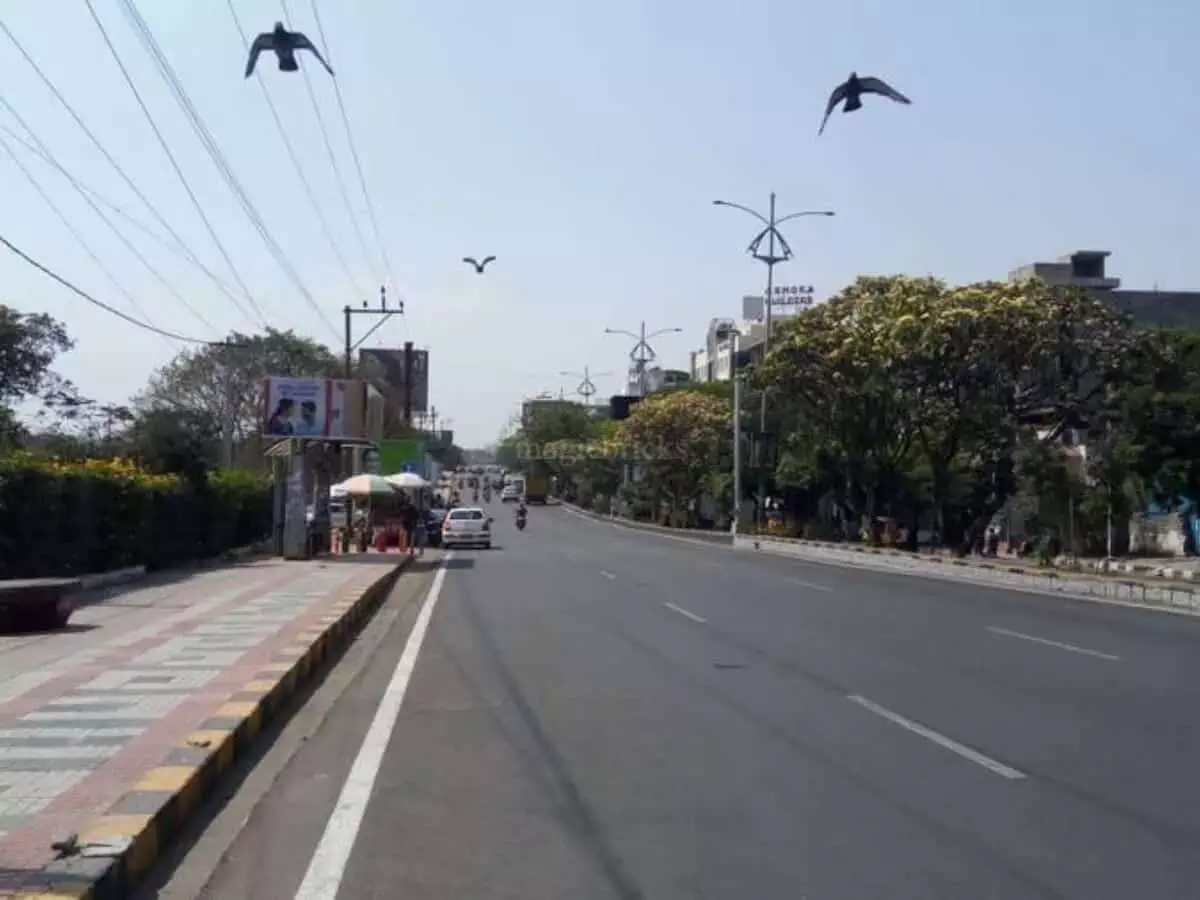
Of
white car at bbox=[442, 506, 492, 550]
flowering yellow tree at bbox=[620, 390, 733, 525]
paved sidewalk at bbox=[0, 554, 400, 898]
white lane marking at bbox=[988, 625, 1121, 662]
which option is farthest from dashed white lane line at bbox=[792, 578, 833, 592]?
flowering yellow tree at bbox=[620, 390, 733, 525]

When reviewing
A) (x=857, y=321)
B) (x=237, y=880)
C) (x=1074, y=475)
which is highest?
(x=857, y=321)

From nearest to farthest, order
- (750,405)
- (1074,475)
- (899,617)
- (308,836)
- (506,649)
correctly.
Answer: (308,836), (506,649), (899,617), (1074,475), (750,405)

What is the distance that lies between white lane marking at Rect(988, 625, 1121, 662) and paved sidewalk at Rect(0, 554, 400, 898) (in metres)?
8.56

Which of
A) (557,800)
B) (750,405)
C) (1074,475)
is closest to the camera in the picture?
(557,800)

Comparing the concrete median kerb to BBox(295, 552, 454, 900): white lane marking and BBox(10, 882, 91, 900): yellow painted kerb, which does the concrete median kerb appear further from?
BBox(10, 882, 91, 900): yellow painted kerb

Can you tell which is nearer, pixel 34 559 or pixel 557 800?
pixel 557 800

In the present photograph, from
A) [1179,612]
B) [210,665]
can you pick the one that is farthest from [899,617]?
[210,665]

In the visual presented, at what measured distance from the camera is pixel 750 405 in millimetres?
67000

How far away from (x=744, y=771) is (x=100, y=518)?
19865 mm

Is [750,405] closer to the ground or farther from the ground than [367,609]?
farther from the ground

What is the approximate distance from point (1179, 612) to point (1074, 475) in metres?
20.0

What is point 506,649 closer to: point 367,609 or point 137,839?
point 367,609

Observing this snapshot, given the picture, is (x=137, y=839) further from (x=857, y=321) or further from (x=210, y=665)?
(x=857, y=321)

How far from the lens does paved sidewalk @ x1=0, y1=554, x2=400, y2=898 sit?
705 centimetres
